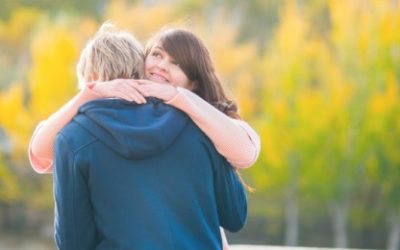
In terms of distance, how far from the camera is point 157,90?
125 centimetres

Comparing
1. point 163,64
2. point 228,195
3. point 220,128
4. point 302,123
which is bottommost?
point 302,123

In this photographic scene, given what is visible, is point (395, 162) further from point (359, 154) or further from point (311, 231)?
point (311, 231)

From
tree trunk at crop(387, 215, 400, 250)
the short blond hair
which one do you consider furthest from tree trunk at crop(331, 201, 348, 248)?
the short blond hair

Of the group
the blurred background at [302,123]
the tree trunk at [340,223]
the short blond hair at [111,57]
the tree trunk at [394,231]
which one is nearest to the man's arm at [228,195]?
the short blond hair at [111,57]

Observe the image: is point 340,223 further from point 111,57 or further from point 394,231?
point 111,57

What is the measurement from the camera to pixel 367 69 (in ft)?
62.2

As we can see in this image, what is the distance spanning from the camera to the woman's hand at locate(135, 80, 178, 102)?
124 cm

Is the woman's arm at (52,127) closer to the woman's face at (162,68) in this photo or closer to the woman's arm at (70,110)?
the woman's arm at (70,110)

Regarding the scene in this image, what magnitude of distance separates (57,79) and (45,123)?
19.0 metres

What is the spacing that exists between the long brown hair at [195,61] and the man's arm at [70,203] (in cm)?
26

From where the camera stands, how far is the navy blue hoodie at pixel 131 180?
3.89 ft

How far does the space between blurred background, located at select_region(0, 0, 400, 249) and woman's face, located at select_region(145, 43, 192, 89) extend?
654 inches

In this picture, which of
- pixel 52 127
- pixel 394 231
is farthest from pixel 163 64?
pixel 394 231

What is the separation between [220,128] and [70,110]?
0.25 metres
